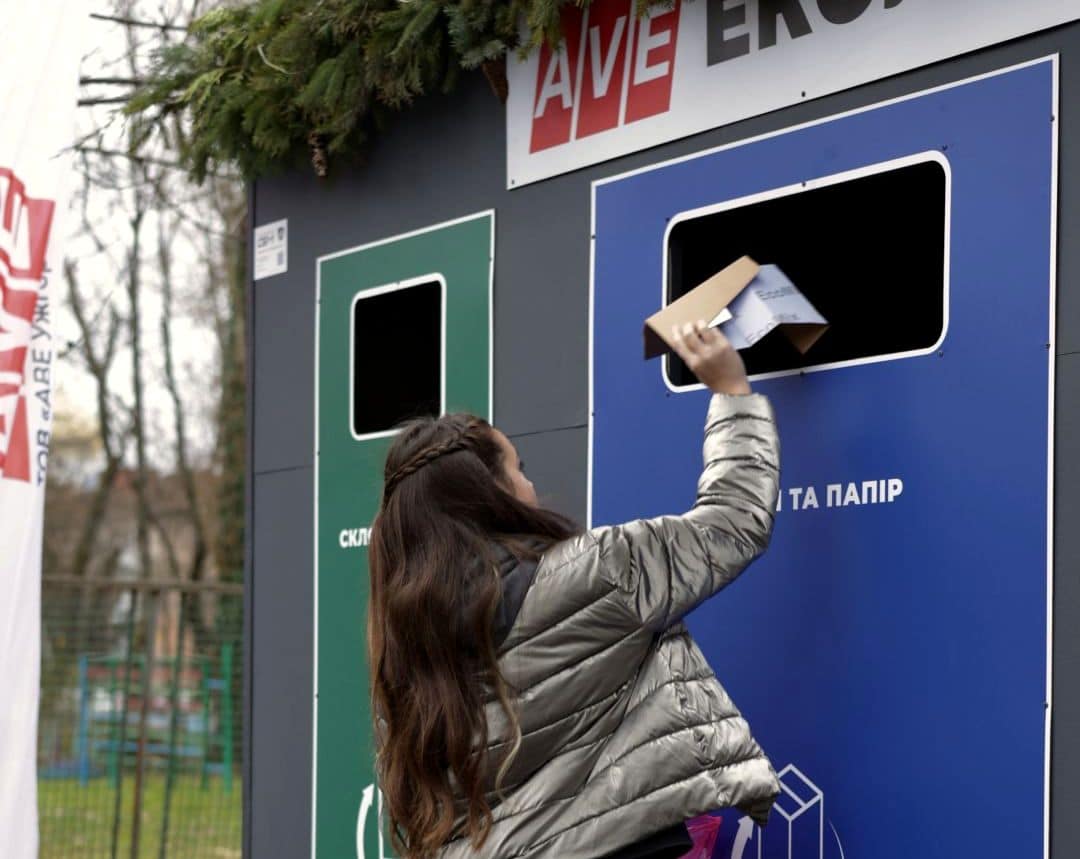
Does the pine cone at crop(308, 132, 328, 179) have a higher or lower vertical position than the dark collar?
higher

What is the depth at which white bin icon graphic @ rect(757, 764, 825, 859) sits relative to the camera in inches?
129

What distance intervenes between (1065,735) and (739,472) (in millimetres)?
742

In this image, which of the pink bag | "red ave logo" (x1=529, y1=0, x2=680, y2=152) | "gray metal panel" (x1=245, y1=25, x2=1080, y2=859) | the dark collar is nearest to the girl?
the dark collar

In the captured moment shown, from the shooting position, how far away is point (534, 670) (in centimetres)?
281

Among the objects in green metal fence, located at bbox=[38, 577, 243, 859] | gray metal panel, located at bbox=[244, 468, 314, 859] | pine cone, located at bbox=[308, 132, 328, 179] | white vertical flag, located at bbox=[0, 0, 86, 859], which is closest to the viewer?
white vertical flag, located at bbox=[0, 0, 86, 859]

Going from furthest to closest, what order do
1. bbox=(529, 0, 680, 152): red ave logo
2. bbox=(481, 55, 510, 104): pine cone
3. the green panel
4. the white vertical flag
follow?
the white vertical flag → the green panel → bbox=(481, 55, 510, 104): pine cone → bbox=(529, 0, 680, 152): red ave logo

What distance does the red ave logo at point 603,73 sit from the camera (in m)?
3.76

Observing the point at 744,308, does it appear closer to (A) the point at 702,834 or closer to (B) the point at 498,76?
(A) the point at 702,834

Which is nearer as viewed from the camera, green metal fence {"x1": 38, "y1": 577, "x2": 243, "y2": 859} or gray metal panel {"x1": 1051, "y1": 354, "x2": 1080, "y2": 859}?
gray metal panel {"x1": 1051, "y1": 354, "x2": 1080, "y2": 859}

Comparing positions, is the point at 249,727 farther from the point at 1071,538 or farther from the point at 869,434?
the point at 1071,538

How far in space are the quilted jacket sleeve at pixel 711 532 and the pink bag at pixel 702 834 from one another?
0.56 m

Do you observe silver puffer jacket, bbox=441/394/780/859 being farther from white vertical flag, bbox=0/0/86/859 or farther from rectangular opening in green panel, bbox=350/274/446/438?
white vertical flag, bbox=0/0/86/859

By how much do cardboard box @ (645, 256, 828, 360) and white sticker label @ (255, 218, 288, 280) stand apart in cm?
201

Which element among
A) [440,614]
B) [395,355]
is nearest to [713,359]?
[440,614]
